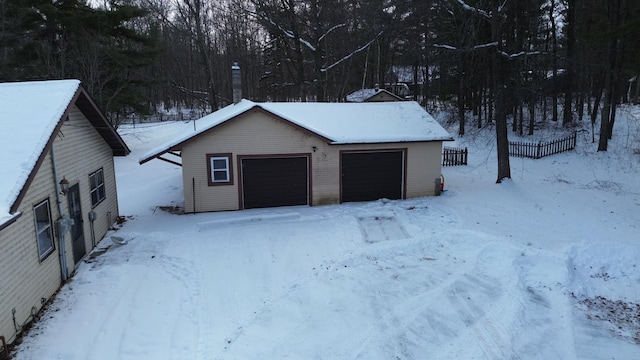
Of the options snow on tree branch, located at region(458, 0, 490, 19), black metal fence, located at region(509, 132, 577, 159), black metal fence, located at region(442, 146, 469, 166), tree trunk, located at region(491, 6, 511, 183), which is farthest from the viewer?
black metal fence, located at region(509, 132, 577, 159)

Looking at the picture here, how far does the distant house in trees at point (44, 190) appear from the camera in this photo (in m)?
7.25

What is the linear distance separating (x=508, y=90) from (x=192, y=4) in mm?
20796

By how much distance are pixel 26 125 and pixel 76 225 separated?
3159mm

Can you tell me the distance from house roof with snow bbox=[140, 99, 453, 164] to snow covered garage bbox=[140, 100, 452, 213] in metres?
0.04

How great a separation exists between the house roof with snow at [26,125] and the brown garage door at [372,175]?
8.83 meters

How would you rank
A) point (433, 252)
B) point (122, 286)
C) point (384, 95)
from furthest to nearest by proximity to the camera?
point (384, 95) → point (433, 252) → point (122, 286)

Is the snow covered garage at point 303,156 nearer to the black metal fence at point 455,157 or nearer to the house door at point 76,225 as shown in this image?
the house door at point 76,225

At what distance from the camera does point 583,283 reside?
9641 millimetres

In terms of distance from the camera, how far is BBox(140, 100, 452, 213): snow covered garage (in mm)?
14984

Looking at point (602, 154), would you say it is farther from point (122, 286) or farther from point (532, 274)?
point (122, 286)

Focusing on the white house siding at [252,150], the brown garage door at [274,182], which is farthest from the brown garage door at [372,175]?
the brown garage door at [274,182]

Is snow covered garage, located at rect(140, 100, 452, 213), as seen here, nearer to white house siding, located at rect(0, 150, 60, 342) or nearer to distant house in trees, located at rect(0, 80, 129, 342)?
distant house in trees, located at rect(0, 80, 129, 342)

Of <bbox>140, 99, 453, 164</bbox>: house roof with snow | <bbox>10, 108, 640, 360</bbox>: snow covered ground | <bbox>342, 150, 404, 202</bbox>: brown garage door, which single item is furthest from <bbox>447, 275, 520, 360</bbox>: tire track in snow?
<bbox>140, 99, 453, 164</bbox>: house roof with snow

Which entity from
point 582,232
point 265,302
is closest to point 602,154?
point 582,232
